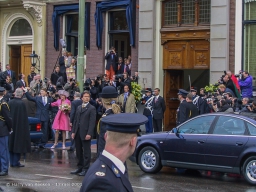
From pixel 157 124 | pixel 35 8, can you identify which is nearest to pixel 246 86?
pixel 157 124

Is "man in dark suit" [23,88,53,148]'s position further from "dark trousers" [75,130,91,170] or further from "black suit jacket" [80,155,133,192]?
"black suit jacket" [80,155,133,192]

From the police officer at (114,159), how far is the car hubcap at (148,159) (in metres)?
9.64

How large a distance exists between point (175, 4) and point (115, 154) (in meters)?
19.3

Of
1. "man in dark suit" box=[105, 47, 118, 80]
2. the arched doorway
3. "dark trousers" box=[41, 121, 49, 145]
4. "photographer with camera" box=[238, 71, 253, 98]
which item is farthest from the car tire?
the arched doorway

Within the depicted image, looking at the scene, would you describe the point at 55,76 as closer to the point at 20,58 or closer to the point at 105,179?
the point at 20,58

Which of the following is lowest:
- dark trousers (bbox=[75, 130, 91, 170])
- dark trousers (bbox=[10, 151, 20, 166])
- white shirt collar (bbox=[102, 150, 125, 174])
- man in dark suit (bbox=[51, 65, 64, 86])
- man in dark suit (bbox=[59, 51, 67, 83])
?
dark trousers (bbox=[10, 151, 20, 166])

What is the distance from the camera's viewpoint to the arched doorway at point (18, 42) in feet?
92.4

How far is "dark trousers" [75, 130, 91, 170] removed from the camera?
12812mm

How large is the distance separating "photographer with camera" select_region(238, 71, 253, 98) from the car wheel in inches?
254

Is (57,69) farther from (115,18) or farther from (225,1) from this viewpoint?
(225,1)

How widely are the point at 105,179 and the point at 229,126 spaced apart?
9184mm

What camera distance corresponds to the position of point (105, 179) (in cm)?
376

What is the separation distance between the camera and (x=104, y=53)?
82.2 ft

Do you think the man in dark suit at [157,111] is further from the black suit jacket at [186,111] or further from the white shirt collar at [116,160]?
the white shirt collar at [116,160]
